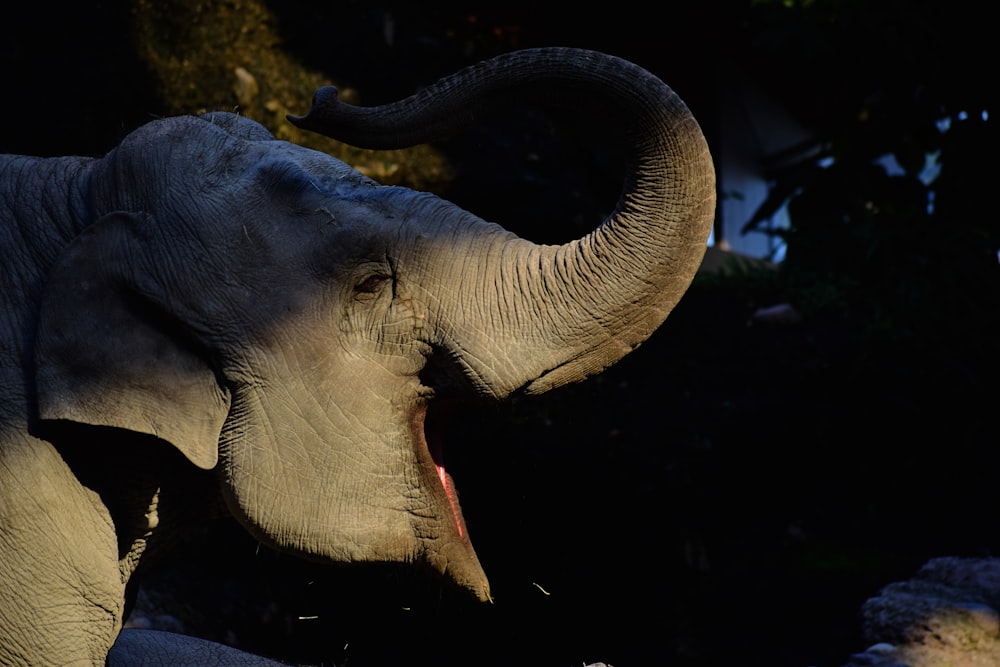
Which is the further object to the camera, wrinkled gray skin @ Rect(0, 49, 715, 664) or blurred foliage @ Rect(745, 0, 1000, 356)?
blurred foliage @ Rect(745, 0, 1000, 356)

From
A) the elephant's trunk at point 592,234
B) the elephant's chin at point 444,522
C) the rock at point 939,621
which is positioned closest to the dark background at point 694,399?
the rock at point 939,621

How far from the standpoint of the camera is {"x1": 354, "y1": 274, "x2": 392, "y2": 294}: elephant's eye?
1.65m

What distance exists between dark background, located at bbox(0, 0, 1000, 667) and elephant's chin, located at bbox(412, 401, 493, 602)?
1724 millimetres

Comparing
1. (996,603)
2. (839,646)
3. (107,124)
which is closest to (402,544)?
(996,603)

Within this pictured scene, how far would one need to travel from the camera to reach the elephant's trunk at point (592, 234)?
154cm

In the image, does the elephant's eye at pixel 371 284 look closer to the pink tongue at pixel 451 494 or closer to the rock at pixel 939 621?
the pink tongue at pixel 451 494

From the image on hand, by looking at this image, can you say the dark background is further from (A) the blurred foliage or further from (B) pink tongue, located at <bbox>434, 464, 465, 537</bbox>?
(B) pink tongue, located at <bbox>434, 464, 465, 537</bbox>

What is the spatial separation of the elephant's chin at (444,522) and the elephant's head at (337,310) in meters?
0.02

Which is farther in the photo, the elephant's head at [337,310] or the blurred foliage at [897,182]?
the blurred foliage at [897,182]

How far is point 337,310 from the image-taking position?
1.64 metres

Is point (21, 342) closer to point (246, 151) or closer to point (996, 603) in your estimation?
point (246, 151)

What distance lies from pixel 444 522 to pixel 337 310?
0.37 meters

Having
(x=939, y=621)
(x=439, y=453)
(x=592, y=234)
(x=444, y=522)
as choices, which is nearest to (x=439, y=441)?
(x=439, y=453)

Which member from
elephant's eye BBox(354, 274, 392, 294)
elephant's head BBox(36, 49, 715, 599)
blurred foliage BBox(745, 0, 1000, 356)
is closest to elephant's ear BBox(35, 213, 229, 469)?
elephant's head BBox(36, 49, 715, 599)
